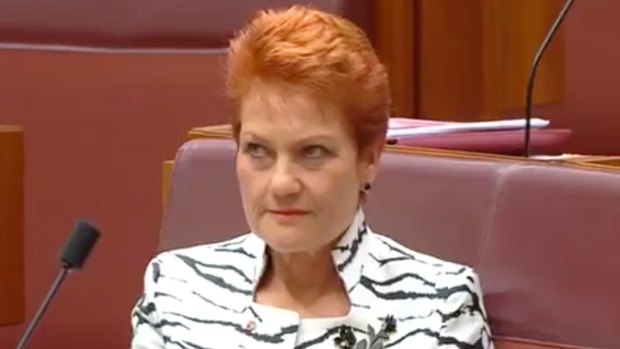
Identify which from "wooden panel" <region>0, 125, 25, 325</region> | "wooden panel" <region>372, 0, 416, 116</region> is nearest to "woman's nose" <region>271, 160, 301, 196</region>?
"wooden panel" <region>0, 125, 25, 325</region>

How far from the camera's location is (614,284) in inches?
44.2

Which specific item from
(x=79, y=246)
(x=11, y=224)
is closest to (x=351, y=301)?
(x=79, y=246)

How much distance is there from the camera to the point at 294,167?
1.07 meters

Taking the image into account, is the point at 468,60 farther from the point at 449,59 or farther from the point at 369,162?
the point at 369,162

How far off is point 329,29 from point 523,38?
1.21m

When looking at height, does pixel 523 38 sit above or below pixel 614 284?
above

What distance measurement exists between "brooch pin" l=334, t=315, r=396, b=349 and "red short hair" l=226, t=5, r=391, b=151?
Result: 14 centimetres

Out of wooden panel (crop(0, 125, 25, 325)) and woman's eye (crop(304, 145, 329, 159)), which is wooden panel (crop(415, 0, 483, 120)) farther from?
woman's eye (crop(304, 145, 329, 159))

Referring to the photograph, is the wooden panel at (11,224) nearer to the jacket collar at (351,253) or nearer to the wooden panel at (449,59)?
the jacket collar at (351,253)

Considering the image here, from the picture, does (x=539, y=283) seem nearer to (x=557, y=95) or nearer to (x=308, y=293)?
(x=308, y=293)

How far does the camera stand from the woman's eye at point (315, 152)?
1.08 m

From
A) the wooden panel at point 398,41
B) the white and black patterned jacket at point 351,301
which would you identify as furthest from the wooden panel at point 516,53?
the white and black patterned jacket at point 351,301

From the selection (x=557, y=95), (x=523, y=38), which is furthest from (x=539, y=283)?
(x=523, y=38)

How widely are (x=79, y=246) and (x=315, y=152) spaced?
24 cm
